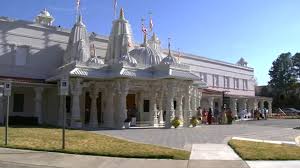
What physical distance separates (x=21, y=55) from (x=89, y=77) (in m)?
9.67

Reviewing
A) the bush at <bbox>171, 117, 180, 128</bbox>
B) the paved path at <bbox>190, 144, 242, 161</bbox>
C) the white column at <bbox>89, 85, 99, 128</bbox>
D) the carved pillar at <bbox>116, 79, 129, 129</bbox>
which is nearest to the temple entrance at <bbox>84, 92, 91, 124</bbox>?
the white column at <bbox>89, 85, 99, 128</bbox>

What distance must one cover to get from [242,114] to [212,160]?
42479 millimetres

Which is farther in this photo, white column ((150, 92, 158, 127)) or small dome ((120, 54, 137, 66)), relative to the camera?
white column ((150, 92, 158, 127))

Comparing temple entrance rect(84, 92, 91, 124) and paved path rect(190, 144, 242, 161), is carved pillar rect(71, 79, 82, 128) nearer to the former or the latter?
temple entrance rect(84, 92, 91, 124)

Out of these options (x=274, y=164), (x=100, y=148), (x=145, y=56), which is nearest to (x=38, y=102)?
(x=145, y=56)

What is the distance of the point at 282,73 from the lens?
308ft

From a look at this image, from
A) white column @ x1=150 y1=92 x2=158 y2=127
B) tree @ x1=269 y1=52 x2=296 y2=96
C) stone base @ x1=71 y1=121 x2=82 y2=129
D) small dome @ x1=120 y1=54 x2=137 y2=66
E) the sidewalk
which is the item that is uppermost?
tree @ x1=269 y1=52 x2=296 y2=96

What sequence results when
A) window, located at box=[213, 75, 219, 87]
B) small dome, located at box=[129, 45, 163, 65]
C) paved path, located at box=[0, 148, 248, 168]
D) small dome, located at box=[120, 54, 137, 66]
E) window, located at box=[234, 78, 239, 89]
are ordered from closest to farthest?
paved path, located at box=[0, 148, 248, 168], small dome, located at box=[120, 54, 137, 66], small dome, located at box=[129, 45, 163, 65], window, located at box=[213, 75, 219, 87], window, located at box=[234, 78, 239, 89]

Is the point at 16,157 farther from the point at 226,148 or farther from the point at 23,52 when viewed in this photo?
the point at 23,52

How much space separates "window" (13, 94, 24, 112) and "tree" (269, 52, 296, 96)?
2738 inches

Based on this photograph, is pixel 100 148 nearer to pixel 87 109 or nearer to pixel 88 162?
pixel 88 162

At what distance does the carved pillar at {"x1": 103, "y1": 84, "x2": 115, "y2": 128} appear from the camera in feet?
99.9

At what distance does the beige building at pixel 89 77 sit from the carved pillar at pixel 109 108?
83 millimetres

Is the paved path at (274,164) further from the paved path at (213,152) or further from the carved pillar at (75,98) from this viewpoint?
the carved pillar at (75,98)
